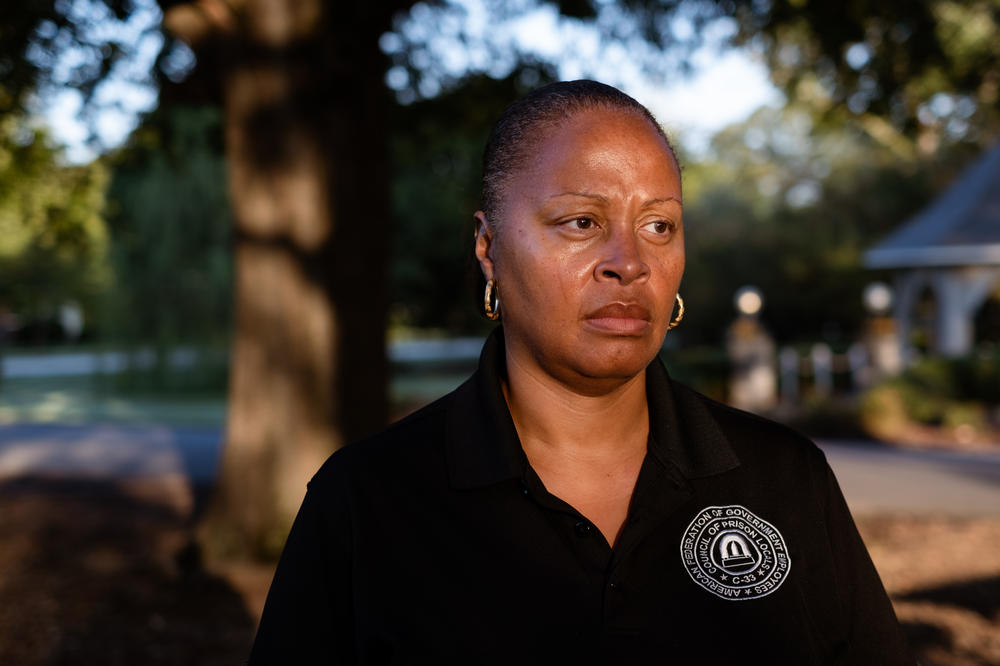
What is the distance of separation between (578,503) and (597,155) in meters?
0.62

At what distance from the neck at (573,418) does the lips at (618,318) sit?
0.14 meters

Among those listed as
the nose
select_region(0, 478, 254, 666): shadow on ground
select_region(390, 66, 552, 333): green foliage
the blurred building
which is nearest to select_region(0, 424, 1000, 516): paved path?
select_region(0, 478, 254, 666): shadow on ground

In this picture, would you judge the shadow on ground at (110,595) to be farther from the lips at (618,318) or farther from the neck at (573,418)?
the lips at (618,318)

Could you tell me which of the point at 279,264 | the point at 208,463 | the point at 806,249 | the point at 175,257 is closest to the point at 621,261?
the point at 279,264

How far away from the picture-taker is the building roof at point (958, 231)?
1802 centimetres

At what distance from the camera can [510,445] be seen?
177 centimetres

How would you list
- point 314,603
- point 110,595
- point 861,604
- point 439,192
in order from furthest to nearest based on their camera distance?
point 439,192 < point 110,595 < point 861,604 < point 314,603

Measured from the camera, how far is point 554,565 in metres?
1.66

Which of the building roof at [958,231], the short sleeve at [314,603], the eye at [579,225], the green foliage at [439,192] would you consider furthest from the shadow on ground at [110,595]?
the building roof at [958,231]

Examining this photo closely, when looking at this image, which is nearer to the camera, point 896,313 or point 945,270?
point 945,270

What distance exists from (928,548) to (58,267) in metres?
→ 53.7

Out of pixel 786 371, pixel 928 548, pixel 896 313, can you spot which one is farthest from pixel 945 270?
pixel 928 548

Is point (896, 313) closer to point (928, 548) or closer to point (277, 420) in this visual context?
point (928, 548)

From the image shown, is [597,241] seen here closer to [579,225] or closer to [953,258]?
[579,225]
